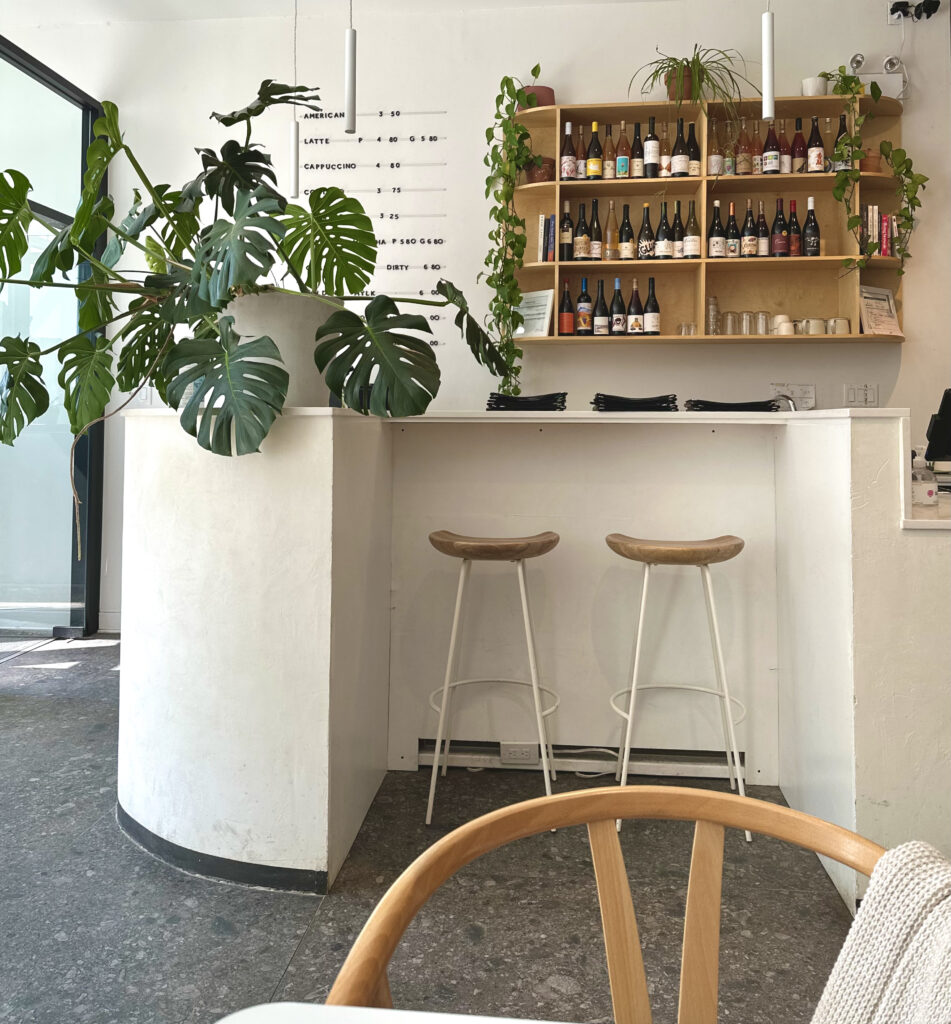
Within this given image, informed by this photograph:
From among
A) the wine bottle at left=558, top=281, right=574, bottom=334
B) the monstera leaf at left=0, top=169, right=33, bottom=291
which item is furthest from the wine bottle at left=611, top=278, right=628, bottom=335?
the monstera leaf at left=0, top=169, right=33, bottom=291

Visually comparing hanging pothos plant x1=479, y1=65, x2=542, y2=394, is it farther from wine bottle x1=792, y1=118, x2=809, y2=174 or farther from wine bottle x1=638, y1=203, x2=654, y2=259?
wine bottle x1=792, y1=118, x2=809, y2=174

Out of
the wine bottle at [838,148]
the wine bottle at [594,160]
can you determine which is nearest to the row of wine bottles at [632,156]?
the wine bottle at [594,160]

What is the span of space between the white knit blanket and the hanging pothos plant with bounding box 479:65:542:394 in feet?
11.9

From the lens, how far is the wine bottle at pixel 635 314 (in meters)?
4.27

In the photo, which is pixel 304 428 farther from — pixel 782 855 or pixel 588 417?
pixel 782 855

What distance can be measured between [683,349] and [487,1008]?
3455 mm

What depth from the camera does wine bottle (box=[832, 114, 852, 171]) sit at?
4.04 m

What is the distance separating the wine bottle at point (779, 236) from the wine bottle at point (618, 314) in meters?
0.73

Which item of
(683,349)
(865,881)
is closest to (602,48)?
(683,349)

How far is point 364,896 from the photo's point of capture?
214 cm

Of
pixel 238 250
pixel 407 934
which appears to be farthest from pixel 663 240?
pixel 407 934

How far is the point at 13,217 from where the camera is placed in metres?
2.41

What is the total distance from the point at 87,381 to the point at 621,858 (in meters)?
2.16

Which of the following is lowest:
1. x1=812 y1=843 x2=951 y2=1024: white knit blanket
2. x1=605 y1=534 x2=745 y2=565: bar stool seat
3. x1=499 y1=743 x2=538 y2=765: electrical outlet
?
x1=499 y1=743 x2=538 y2=765: electrical outlet
